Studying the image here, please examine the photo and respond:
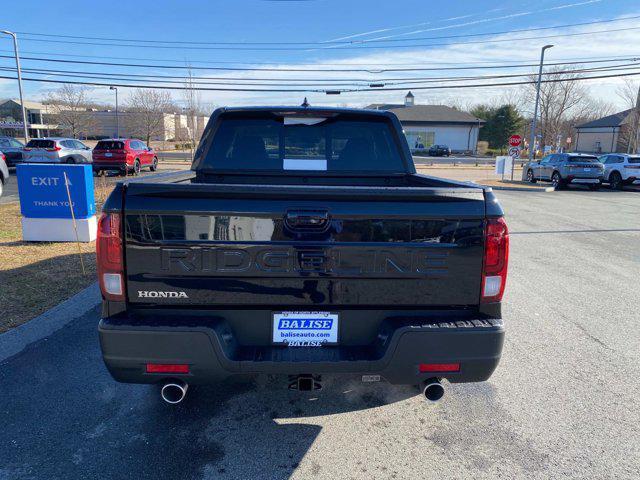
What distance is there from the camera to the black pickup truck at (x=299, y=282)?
2383mm

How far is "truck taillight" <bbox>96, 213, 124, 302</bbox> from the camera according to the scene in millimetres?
2383

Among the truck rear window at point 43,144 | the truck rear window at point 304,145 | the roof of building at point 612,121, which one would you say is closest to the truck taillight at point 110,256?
the truck rear window at point 304,145

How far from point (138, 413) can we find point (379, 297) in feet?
6.39

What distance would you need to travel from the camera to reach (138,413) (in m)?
3.13

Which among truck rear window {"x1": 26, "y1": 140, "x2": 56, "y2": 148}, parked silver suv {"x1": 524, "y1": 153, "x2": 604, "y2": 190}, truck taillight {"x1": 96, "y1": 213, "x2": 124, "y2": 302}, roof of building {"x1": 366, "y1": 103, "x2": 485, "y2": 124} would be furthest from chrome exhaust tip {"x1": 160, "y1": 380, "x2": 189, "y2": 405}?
roof of building {"x1": 366, "y1": 103, "x2": 485, "y2": 124}

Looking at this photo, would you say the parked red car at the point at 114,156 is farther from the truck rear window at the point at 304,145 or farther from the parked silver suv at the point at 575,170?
the parked silver suv at the point at 575,170

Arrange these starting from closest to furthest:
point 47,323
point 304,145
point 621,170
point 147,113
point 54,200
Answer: point 304,145 → point 47,323 → point 54,200 → point 621,170 → point 147,113

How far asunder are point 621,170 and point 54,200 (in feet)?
82.2

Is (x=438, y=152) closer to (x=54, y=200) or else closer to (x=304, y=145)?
(x=54, y=200)

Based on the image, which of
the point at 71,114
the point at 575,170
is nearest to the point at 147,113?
the point at 71,114

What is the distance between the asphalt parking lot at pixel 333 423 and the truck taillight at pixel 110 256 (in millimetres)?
1054

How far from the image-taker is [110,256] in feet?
7.90

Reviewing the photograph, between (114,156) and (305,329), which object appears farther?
(114,156)

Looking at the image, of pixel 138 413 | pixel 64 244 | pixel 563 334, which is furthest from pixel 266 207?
pixel 64 244
